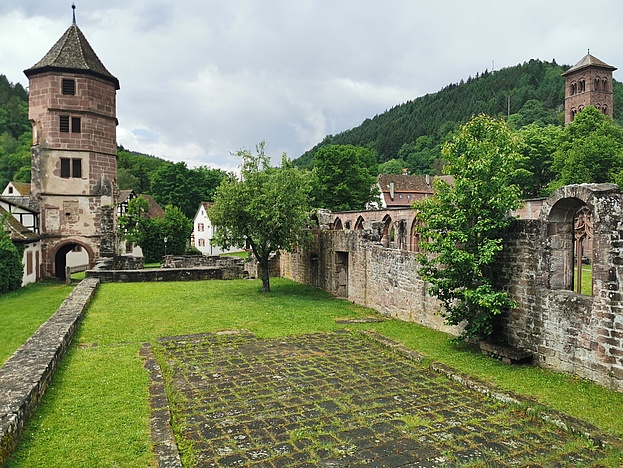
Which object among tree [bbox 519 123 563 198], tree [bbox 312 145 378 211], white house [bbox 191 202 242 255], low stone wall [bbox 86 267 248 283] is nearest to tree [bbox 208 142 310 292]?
low stone wall [bbox 86 267 248 283]

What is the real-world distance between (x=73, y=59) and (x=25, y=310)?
1496cm

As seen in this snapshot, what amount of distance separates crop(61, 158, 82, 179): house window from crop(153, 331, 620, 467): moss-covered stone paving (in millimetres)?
19320

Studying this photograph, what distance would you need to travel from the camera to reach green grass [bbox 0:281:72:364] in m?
11.4

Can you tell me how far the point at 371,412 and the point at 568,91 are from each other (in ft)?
262

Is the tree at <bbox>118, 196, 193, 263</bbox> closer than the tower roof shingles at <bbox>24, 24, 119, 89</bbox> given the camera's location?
No

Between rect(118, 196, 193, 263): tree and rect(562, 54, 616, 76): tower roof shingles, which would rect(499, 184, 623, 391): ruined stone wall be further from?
rect(562, 54, 616, 76): tower roof shingles

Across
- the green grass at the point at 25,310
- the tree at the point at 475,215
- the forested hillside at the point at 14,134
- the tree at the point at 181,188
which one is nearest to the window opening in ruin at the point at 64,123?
the green grass at the point at 25,310

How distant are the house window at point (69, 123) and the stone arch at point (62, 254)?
19.1 feet

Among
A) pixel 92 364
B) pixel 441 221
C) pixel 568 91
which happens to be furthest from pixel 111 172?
pixel 568 91

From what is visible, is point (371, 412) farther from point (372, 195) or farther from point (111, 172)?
point (372, 195)

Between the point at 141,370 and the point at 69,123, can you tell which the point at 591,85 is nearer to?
the point at 69,123

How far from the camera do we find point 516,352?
28.8 ft

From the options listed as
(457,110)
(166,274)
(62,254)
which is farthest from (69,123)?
(457,110)

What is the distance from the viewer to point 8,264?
21.4 meters
